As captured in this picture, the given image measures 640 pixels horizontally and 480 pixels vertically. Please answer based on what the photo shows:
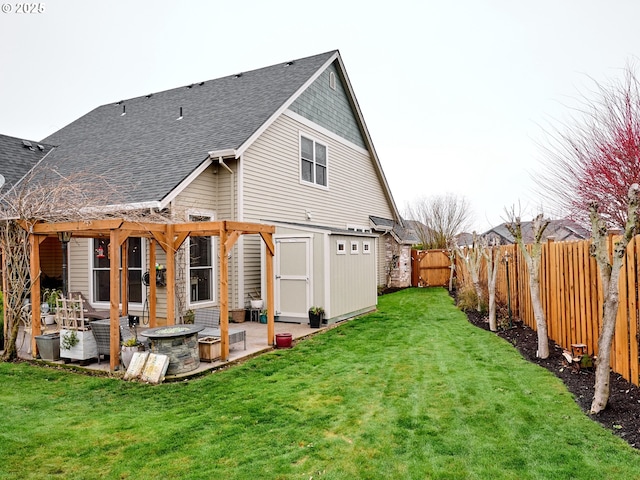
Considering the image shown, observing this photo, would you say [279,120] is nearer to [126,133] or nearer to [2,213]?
[126,133]

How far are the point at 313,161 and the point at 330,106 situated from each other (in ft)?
7.34

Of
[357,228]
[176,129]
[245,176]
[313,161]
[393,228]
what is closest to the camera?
[245,176]

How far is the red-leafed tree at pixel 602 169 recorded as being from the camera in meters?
4.34

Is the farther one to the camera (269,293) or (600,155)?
(269,293)

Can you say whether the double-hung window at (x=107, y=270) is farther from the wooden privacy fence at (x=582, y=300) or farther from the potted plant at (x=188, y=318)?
the wooden privacy fence at (x=582, y=300)

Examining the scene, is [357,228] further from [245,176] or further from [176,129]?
[176,129]

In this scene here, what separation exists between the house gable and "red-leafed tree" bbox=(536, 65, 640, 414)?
739 centimetres

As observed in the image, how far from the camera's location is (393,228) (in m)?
19.3

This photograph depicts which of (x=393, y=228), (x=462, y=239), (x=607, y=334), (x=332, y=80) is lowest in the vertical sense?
(x=607, y=334)

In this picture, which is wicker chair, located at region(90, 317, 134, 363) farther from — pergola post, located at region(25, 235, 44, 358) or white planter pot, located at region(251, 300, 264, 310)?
white planter pot, located at region(251, 300, 264, 310)

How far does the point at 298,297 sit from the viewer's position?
10258 mm

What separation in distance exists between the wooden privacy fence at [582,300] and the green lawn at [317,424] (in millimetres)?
787

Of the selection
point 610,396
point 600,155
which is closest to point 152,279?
point 610,396

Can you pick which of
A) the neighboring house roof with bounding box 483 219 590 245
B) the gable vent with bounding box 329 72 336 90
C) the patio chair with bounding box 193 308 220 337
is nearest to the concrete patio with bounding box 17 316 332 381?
the patio chair with bounding box 193 308 220 337
